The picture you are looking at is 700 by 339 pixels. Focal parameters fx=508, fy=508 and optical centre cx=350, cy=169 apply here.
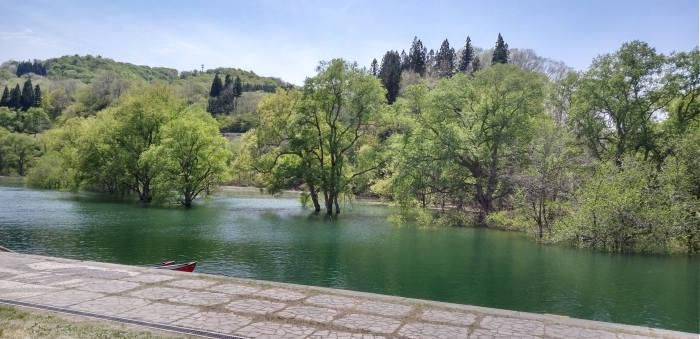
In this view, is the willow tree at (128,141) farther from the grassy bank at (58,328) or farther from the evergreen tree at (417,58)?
the evergreen tree at (417,58)

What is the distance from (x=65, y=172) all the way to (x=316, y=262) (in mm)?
53168

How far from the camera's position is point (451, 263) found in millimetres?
22656

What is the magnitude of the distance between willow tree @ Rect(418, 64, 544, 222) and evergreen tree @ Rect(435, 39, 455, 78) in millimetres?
95592

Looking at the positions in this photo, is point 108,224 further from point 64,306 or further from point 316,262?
point 64,306

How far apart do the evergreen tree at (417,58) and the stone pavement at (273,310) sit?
12370 centimetres

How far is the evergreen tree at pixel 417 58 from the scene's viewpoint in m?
131

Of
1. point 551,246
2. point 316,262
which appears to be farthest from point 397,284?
point 551,246

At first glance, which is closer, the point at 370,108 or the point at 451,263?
the point at 451,263

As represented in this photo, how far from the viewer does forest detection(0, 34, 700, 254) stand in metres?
28.3

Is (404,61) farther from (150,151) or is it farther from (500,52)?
(150,151)

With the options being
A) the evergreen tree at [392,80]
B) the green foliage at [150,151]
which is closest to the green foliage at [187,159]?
the green foliage at [150,151]

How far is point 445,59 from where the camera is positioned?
140500mm

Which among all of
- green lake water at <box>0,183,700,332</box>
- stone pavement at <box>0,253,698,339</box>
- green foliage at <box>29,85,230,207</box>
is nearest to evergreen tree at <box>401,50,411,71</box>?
green foliage at <box>29,85,230,207</box>

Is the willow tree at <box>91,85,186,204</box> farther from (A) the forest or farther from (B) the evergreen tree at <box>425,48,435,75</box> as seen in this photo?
(B) the evergreen tree at <box>425,48,435,75</box>
